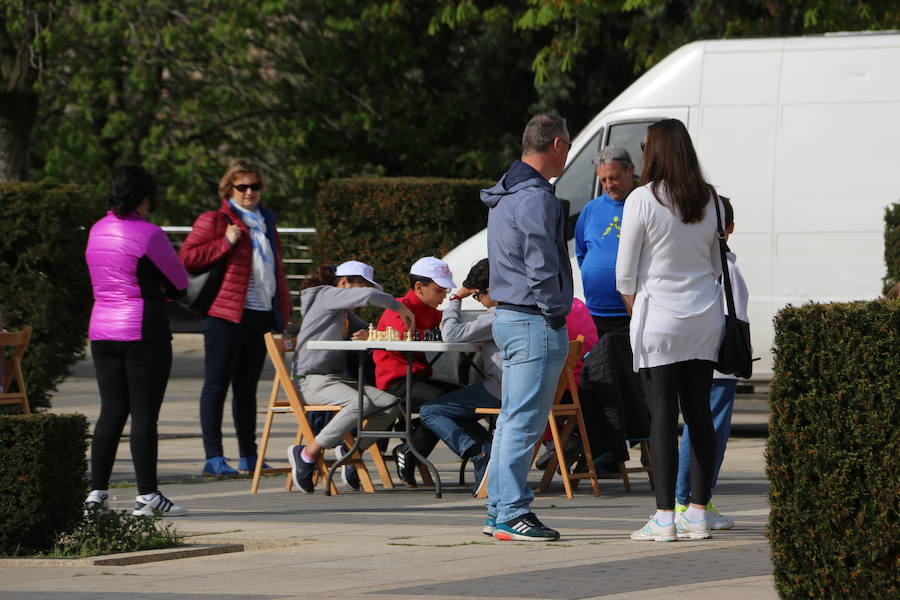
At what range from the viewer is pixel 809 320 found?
5309 millimetres

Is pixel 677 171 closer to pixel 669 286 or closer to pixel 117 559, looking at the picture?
pixel 669 286

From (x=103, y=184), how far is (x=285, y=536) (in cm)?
2149

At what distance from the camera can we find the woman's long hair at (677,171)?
7.44m

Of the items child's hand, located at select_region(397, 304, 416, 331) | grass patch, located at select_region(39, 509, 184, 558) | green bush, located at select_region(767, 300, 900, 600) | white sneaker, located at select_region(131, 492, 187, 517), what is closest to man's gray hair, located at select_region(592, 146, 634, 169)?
child's hand, located at select_region(397, 304, 416, 331)

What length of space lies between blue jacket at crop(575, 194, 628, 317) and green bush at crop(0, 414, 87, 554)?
3.84 metres

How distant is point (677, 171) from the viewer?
7.45 meters

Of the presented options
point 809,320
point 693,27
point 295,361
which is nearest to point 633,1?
point 693,27


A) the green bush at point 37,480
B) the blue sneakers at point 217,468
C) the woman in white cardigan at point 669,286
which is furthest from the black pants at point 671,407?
the blue sneakers at point 217,468

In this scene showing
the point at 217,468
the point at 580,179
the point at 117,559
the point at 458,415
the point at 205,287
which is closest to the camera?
the point at 117,559

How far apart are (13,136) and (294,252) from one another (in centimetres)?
471

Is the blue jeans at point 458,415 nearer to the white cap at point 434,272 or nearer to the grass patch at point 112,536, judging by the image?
the white cap at point 434,272

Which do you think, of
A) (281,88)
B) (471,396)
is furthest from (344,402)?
(281,88)

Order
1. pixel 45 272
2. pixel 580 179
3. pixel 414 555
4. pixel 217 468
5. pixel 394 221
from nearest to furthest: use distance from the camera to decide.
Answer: pixel 414 555 → pixel 217 468 → pixel 45 272 → pixel 580 179 → pixel 394 221

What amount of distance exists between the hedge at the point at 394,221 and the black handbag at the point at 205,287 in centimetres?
586
